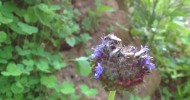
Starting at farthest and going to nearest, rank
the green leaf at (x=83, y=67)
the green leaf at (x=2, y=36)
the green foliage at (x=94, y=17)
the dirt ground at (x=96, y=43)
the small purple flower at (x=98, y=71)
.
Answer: the green foliage at (x=94, y=17) → the dirt ground at (x=96, y=43) → the green leaf at (x=83, y=67) → the green leaf at (x=2, y=36) → the small purple flower at (x=98, y=71)

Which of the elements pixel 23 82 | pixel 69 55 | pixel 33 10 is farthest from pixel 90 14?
pixel 23 82

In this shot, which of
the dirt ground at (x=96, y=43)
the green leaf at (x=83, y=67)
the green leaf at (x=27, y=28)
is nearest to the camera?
the green leaf at (x=27, y=28)

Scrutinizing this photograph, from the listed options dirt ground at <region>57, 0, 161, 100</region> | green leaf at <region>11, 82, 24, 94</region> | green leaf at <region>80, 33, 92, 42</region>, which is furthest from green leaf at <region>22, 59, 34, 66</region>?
green leaf at <region>80, 33, 92, 42</region>

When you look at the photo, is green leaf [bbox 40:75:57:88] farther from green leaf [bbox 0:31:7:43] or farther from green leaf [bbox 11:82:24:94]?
green leaf [bbox 0:31:7:43]

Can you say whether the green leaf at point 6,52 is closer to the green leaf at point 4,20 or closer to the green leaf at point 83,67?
the green leaf at point 4,20

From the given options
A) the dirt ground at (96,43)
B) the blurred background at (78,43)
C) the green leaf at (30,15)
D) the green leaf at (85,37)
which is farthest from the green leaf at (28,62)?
the green leaf at (85,37)

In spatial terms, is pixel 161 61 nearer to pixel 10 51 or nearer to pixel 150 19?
pixel 150 19
